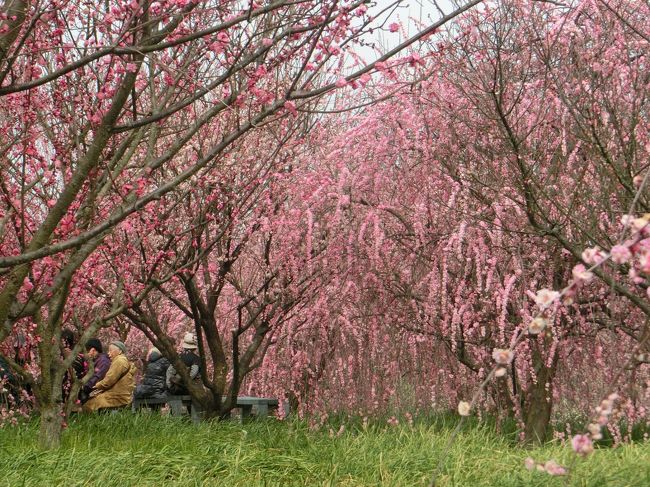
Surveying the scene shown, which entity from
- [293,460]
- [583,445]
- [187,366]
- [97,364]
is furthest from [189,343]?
[583,445]

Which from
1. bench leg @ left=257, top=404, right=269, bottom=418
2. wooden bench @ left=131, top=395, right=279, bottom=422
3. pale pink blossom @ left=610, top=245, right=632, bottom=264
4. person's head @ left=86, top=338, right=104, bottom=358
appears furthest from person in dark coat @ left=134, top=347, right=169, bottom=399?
pale pink blossom @ left=610, top=245, right=632, bottom=264

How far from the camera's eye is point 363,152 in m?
8.68

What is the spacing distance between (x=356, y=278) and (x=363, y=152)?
4.08 ft

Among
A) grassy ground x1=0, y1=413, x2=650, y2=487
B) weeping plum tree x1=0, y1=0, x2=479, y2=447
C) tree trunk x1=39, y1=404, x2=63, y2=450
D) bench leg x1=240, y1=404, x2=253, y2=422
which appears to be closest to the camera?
weeping plum tree x1=0, y1=0, x2=479, y2=447

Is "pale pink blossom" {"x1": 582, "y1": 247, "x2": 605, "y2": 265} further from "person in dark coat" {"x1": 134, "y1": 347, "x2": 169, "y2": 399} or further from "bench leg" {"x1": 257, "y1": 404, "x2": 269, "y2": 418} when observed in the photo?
"person in dark coat" {"x1": 134, "y1": 347, "x2": 169, "y2": 399}

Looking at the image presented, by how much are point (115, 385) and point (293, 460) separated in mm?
4873

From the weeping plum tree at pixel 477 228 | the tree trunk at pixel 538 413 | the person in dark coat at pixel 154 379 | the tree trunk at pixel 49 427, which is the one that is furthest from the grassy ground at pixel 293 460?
the person in dark coat at pixel 154 379

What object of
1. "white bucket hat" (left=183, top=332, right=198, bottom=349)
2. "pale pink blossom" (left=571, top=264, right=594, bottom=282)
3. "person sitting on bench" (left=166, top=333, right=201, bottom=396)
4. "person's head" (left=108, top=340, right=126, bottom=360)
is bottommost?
"pale pink blossom" (left=571, top=264, right=594, bottom=282)

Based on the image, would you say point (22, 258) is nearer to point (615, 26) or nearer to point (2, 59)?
point (2, 59)

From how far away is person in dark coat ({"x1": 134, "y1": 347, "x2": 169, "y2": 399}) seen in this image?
11.3 metres

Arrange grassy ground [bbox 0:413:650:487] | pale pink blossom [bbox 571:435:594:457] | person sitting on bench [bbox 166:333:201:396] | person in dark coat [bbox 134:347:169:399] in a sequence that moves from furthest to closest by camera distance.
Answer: person in dark coat [bbox 134:347:169:399] < person sitting on bench [bbox 166:333:201:396] < grassy ground [bbox 0:413:650:487] < pale pink blossom [bbox 571:435:594:457]

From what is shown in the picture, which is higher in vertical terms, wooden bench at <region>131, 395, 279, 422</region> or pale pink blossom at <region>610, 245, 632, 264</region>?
pale pink blossom at <region>610, 245, 632, 264</region>

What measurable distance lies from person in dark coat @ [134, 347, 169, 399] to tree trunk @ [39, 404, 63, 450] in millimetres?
4344

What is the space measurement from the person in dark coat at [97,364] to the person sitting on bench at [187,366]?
2.48 ft
